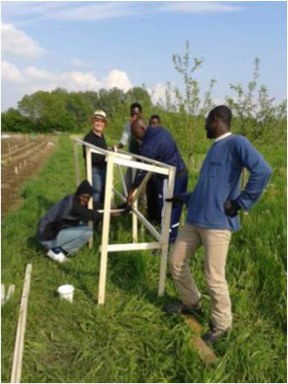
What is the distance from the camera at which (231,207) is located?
124 inches

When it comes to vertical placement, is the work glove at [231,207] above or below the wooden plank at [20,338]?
above

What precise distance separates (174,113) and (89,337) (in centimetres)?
Answer: 641

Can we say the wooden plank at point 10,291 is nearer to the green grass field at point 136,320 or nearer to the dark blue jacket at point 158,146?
the green grass field at point 136,320

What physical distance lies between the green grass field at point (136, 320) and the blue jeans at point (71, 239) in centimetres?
15

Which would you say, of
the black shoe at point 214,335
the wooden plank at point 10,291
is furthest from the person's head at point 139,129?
the black shoe at point 214,335

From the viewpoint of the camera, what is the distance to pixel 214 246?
3230 millimetres

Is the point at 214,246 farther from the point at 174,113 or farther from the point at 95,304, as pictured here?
the point at 174,113

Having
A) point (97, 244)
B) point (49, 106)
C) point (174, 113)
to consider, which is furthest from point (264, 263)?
point (49, 106)

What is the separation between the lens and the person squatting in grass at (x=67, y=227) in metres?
4.94

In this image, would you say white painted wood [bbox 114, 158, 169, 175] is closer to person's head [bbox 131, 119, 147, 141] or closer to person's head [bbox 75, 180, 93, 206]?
person's head [bbox 131, 119, 147, 141]

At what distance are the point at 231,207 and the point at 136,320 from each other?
1352 mm

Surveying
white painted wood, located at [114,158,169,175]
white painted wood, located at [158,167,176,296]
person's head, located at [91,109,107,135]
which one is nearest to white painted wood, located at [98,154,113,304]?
white painted wood, located at [114,158,169,175]

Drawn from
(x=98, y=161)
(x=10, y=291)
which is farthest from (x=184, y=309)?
(x=98, y=161)

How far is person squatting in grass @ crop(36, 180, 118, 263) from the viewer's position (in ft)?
16.2
